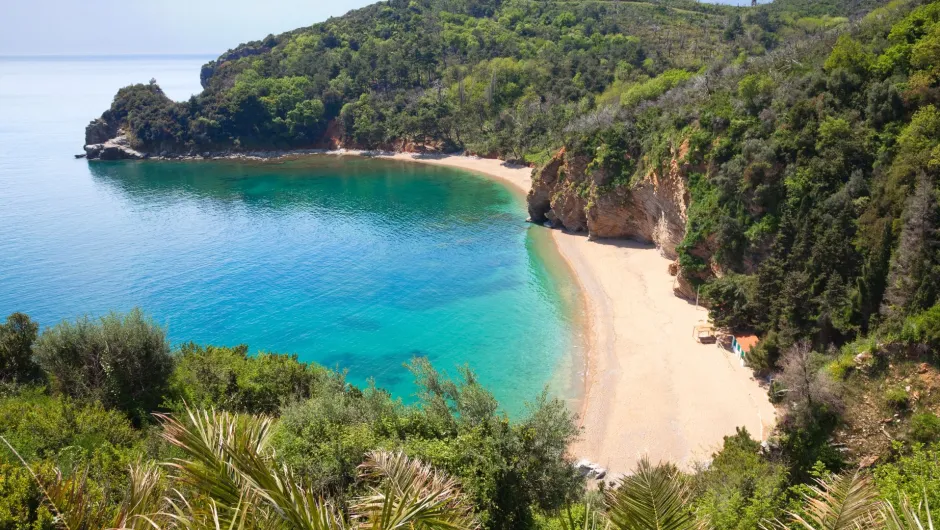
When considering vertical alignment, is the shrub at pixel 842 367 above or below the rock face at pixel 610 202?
below

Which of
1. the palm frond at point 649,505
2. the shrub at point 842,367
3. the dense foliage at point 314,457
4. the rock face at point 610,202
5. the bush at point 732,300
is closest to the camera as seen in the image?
the dense foliage at point 314,457

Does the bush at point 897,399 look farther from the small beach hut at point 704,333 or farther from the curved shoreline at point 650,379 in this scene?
the small beach hut at point 704,333

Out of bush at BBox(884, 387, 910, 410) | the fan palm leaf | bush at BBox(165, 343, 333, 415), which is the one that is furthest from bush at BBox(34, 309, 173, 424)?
bush at BBox(884, 387, 910, 410)

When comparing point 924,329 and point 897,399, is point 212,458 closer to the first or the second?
point 897,399

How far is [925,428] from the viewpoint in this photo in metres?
18.2

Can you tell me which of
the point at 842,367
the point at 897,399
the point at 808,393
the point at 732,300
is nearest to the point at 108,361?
the point at 808,393

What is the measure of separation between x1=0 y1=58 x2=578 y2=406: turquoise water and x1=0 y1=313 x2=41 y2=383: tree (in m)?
13.9

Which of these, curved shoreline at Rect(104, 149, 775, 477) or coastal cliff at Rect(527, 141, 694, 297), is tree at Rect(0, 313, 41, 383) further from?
coastal cliff at Rect(527, 141, 694, 297)

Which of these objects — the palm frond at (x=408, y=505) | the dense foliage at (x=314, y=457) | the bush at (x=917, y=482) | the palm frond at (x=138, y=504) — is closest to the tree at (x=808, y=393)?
the dense foliage at (x=314, y=457)

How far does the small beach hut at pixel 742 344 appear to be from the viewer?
96.9 feet

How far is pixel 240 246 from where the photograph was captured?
54.7 metres

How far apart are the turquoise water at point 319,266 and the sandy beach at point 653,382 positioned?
213cm

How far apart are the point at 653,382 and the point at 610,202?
22.1 metres

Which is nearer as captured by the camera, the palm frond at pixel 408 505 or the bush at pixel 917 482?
the palm frond at pixel 408 505
